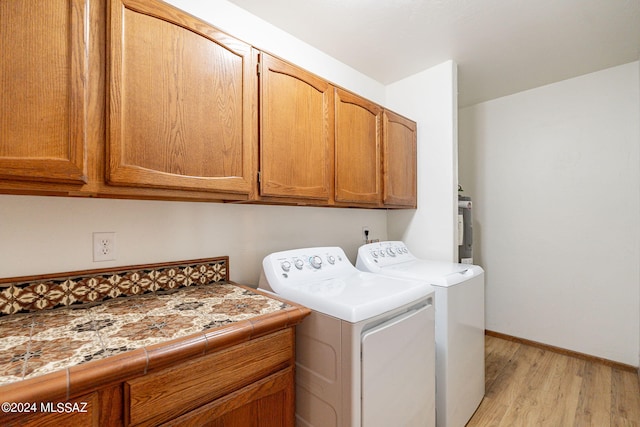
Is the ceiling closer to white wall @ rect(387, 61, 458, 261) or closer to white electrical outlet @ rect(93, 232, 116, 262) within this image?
white wall @ rect(387, 61, 458, 261)

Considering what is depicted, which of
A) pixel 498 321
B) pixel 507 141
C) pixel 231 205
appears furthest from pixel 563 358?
pixel 231 205

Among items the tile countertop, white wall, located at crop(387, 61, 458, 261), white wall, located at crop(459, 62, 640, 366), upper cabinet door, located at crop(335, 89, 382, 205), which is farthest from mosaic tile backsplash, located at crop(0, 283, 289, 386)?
white wall, located at crop(459, 62, 640, 366)

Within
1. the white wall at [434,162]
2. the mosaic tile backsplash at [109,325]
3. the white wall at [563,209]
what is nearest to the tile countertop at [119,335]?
the mosaic tile backsplash at [109,325]

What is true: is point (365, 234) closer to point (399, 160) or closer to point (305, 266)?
point (399, 160)

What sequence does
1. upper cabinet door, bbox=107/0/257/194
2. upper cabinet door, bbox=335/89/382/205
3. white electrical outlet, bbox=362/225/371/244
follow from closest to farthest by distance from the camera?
upper cabinet door, bbox=107/0/257/194, upper cabinet door, bbox=335/89/382/205, white electrical outlet, bbox=362/225/371/244

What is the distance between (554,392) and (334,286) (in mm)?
2011

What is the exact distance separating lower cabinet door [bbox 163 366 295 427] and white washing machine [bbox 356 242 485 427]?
908 mm

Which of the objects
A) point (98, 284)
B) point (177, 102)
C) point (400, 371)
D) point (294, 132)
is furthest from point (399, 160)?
point (98, 284)

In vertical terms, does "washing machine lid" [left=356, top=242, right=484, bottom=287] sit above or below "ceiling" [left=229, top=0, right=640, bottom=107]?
below

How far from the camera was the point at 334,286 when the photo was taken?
1428mm

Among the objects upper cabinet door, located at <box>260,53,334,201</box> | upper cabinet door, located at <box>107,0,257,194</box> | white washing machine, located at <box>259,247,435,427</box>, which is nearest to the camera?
upper cabinet door, located at <box>107,0,257,194</box>

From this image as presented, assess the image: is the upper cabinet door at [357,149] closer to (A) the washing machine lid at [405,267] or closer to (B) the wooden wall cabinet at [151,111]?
(B) the wooden wall cabinet at [151,111]

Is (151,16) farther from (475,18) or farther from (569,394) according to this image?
(569,394)

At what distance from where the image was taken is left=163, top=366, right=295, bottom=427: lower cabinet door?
2.94 ft
